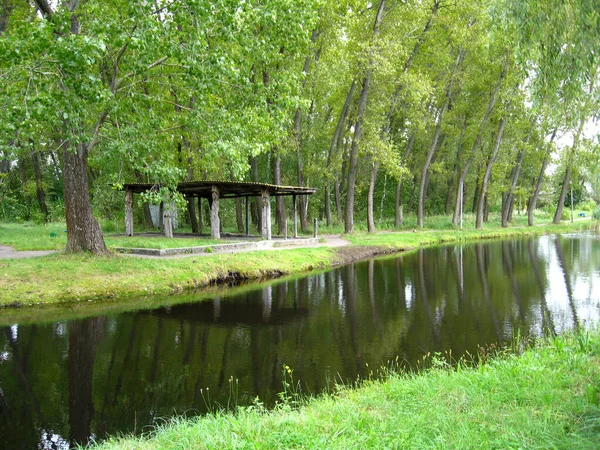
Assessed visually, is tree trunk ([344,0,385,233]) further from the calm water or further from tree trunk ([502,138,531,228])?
tree trunk ([502,138,531,228])

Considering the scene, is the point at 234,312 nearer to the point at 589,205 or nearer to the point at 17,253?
the point at 17,253

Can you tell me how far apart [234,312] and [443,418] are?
794cm

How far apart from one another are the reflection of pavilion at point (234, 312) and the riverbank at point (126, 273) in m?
2.05

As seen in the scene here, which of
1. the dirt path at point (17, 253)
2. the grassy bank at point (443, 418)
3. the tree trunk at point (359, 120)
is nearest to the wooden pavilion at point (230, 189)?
the tree trunk at point (359, 120)

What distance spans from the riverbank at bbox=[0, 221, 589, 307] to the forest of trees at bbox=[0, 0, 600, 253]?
1231 mm

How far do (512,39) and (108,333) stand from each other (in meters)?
9.40

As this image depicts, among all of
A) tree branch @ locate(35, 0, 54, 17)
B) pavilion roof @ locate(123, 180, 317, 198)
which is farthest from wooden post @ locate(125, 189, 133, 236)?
tree branch @ locate(35, 0, 54, 17)

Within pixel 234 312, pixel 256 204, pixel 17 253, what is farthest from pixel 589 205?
pixel 17 253

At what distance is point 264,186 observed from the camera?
68.7ft

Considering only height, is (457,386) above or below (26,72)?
below

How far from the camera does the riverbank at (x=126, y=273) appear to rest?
1241cm

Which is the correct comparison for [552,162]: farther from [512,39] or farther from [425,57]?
[512,39]

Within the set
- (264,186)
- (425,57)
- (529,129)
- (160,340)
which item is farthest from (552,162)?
(160,340)

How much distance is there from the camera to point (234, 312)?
11.7m
